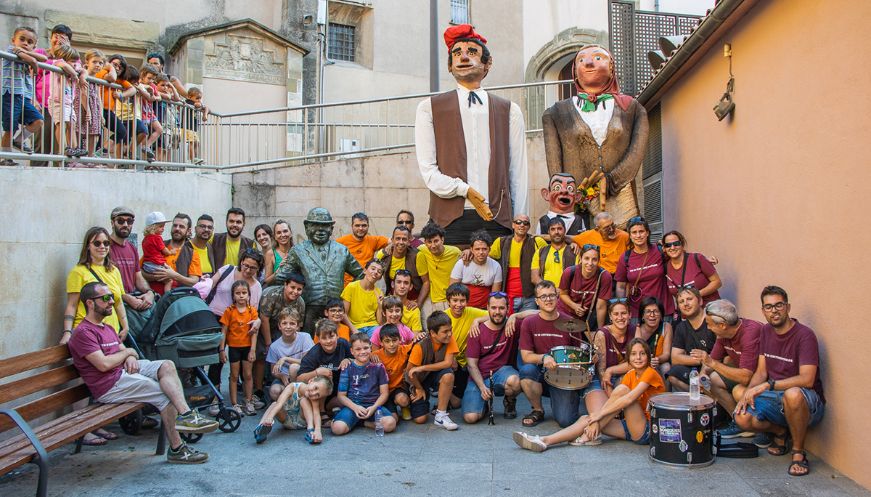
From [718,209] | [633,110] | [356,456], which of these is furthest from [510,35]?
[356,456]

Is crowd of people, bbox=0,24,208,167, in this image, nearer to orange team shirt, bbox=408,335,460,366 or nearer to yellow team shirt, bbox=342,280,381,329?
yellow team shirt, bbox=342,280,381,329

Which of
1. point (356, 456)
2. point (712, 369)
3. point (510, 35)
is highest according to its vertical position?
point (510, 35)

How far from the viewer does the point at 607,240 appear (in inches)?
281

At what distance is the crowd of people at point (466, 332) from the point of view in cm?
497

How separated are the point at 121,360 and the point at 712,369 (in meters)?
3.93

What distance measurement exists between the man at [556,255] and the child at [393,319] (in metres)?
1.39

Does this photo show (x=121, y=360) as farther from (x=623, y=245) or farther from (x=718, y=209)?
(x=718, y=209)

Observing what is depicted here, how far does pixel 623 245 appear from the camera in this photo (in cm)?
711

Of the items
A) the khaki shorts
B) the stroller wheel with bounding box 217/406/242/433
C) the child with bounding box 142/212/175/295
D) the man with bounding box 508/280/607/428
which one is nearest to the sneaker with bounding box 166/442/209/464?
the khaki shorts

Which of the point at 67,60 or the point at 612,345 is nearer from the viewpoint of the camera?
the point at 612,345

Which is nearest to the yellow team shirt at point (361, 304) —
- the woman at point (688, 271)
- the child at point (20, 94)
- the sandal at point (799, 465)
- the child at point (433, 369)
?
the child at point (433, 369)

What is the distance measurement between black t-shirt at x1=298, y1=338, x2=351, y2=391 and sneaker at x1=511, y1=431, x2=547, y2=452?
1.46 metres

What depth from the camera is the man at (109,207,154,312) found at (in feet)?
19.6

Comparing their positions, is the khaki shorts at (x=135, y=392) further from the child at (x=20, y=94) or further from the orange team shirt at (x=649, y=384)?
the orange team shirt at (x=649, y=384)
